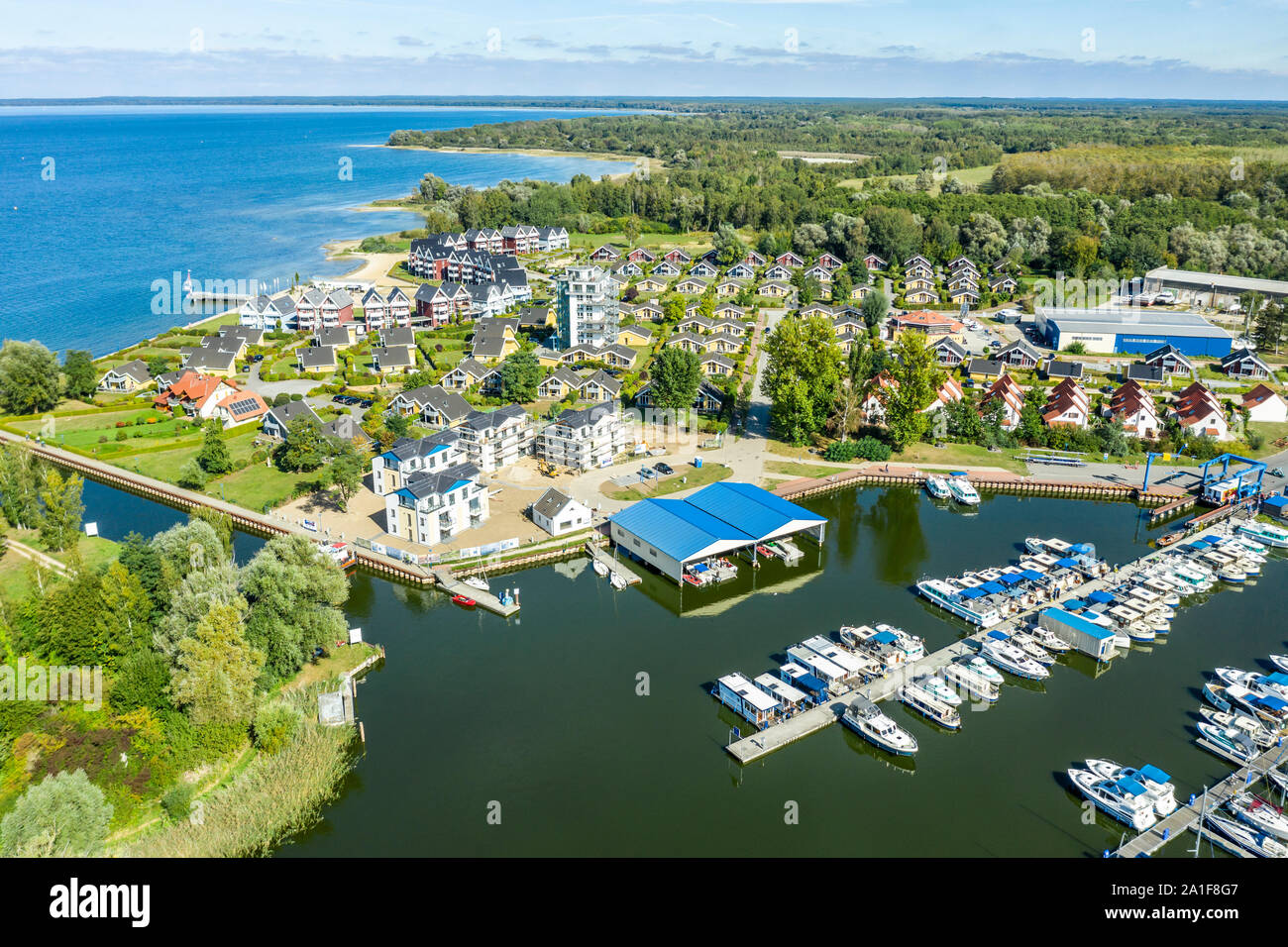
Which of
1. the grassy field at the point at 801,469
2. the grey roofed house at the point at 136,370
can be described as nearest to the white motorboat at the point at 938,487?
the grassy field at the point at 801,469

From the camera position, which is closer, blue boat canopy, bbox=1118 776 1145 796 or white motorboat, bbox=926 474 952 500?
blue boat canopy, bbox=1118 776 1145 796

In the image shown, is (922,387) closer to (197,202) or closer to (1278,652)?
(1278,652)

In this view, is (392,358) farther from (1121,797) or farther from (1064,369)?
(1121,797)

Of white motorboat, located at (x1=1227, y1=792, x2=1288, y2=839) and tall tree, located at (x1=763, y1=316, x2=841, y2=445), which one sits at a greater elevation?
tall tree, located at (x1=763, y1=316, x2=841, y2=445)

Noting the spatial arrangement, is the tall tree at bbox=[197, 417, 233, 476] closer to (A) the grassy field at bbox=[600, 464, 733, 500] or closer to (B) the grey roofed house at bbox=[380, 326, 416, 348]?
(B) the grey roofed house at bbox=[380, 326, 416, 348]

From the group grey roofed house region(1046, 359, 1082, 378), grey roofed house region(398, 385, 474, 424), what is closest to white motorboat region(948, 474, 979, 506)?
grey roofed house region(1046, 359, 1082, 378)

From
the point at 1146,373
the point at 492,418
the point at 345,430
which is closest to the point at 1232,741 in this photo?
the point at 492,418

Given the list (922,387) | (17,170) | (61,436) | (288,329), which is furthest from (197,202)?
(922,387)

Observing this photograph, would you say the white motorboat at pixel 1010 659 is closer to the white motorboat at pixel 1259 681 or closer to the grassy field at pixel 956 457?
the white motorboat at pixel 1259 681
